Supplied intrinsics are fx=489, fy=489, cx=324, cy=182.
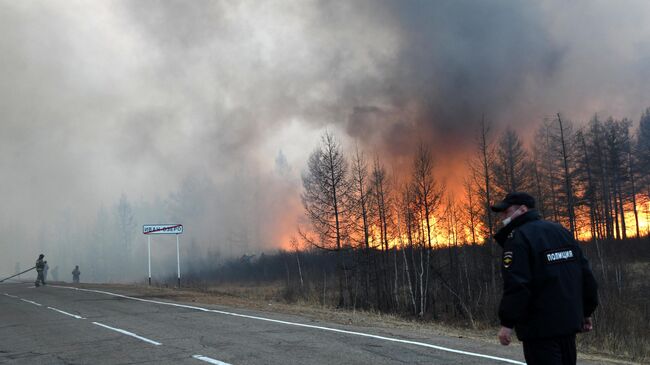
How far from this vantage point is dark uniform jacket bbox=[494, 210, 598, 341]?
3.82 m

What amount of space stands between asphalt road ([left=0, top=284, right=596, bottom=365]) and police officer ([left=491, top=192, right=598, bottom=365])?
153 inches

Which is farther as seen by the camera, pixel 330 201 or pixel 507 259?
pixel 330 201

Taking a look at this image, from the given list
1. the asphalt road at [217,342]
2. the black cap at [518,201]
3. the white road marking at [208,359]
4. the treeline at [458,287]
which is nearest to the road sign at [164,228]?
the treeline at [458,287]

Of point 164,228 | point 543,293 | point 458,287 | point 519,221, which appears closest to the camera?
Answer: point 543,293

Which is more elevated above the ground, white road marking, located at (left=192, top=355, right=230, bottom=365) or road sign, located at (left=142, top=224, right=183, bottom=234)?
road sign, located at (left=142, top=224, right=183, bottom=234)

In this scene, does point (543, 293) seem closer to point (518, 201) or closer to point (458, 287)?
point (518, 201)

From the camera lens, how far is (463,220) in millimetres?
47406

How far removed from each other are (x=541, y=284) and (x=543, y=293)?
2.8 inches

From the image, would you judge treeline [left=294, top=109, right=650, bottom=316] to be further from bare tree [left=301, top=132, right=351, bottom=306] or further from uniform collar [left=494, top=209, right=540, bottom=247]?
uniform collar [left=494, top=209, right=540, bottom=247]

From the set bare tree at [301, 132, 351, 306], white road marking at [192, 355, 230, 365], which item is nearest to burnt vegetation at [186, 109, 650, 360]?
bare tree at [301, 132, 351, 306]

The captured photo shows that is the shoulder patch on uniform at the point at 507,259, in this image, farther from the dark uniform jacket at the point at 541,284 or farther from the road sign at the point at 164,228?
the road sign at the point at 164,228

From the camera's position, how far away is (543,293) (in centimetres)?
386

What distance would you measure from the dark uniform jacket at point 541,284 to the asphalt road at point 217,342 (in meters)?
3.97

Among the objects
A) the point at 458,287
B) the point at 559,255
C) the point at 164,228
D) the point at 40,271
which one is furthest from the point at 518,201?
the point at 458,287
